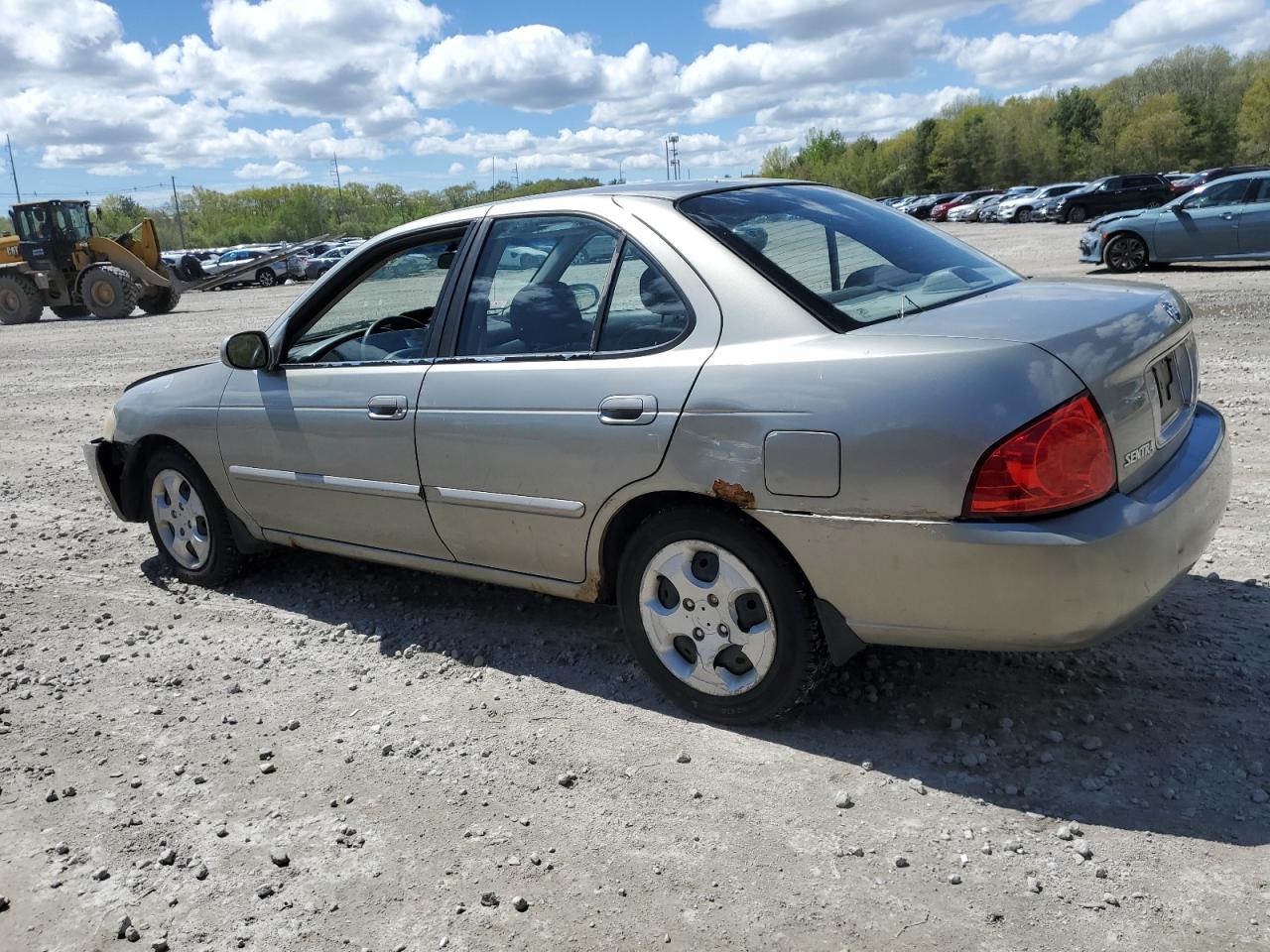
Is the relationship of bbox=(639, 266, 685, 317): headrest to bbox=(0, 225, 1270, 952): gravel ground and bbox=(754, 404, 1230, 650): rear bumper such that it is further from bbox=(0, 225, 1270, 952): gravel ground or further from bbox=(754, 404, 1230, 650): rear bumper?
bbox=(0, 225, 1270, 952): gravel ground

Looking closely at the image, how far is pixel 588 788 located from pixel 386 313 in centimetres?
233

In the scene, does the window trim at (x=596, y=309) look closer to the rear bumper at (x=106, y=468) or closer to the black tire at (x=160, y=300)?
the rear bumper at (x=106, y=468)

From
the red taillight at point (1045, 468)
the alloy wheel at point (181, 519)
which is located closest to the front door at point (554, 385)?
the red taillight at point (1045, 468)

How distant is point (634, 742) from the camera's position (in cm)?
345

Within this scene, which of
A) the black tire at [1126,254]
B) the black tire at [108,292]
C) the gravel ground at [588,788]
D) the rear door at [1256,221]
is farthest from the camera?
the black tire at [108,292]

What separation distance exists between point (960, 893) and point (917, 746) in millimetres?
718

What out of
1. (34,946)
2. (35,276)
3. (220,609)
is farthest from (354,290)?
(35,276)

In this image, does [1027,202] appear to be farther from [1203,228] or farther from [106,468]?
[106,468]

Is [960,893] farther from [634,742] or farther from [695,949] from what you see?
[634,742]

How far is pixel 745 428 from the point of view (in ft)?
10.2

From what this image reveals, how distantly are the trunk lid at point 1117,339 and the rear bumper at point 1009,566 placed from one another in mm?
134

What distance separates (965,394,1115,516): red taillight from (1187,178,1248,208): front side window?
52.4 ft

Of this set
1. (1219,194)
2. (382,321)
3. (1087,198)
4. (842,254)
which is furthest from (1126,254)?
(1087,198)

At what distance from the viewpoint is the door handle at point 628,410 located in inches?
130
